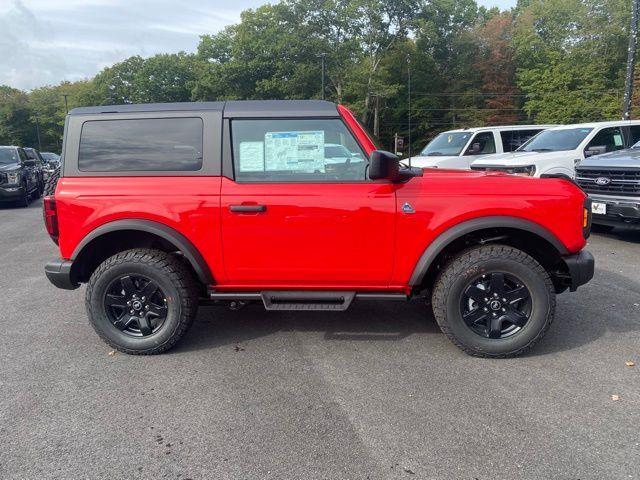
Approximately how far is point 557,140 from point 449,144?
3.10 meters

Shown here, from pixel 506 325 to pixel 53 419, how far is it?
3129 mm

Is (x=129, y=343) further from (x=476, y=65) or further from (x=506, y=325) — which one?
(x=476, y=65)

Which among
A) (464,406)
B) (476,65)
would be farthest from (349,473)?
(476,65)

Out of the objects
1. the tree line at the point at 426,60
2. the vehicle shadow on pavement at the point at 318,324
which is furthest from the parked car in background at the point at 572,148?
the tree line at the point at 426,60

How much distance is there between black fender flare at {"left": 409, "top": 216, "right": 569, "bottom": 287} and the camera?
146 inches

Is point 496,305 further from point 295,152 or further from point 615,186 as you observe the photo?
point 615,186

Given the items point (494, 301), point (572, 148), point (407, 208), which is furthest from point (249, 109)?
point (572, 148)

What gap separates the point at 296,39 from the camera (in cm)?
4781

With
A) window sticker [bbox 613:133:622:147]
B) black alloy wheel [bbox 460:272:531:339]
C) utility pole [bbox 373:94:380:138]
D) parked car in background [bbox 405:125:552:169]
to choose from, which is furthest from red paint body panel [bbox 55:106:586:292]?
utility pole [bbox 373:94:380:138]

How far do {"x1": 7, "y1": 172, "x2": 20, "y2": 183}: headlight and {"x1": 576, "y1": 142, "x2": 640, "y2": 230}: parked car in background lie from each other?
1365cm

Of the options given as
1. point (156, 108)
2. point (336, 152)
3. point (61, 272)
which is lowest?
point (61, 272)

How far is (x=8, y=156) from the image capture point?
14891 millimetres

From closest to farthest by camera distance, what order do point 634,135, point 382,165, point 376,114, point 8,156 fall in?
point 382,165
point 634,135
point 8,156
point 376,114

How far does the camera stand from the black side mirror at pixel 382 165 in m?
3.56
